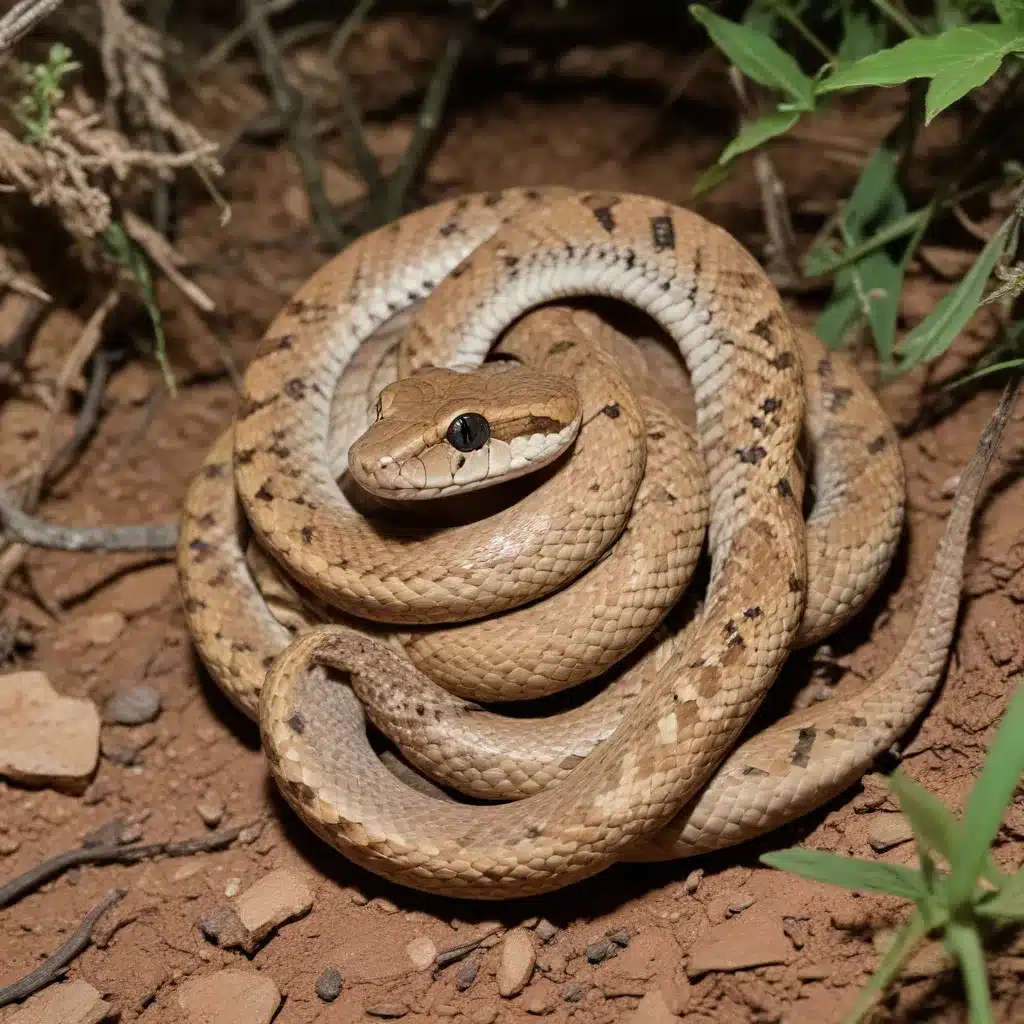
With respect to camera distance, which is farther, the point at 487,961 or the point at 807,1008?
the point at 487,961

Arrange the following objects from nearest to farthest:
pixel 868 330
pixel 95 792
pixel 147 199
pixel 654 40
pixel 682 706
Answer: pixel 682 706, pixel 95 792, pixel 868 330, pixel 147 199, pixel 654 40

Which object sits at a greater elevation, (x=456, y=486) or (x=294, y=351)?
(x=294, y=351)

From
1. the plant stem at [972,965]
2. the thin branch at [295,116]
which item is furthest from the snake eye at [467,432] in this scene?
the thin branch at [295,116]

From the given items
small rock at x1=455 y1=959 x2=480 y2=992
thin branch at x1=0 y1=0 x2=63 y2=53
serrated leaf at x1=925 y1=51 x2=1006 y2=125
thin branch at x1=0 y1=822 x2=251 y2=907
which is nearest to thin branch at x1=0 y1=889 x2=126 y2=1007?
thin branch at x1=0 y1=822 x2=251 y2=907

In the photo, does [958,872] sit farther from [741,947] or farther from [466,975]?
[466,975]

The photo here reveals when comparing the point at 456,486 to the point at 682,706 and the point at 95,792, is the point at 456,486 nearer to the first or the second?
the point at 682,706

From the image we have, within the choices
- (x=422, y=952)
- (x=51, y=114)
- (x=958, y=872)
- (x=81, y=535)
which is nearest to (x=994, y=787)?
(x=958, y=872)

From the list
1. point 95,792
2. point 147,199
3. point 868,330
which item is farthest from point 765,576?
point 147,199

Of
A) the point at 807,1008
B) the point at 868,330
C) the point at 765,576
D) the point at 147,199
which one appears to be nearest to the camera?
the point at 807,1008

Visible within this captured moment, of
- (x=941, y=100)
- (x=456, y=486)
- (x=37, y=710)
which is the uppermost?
(x=941, y=100)
